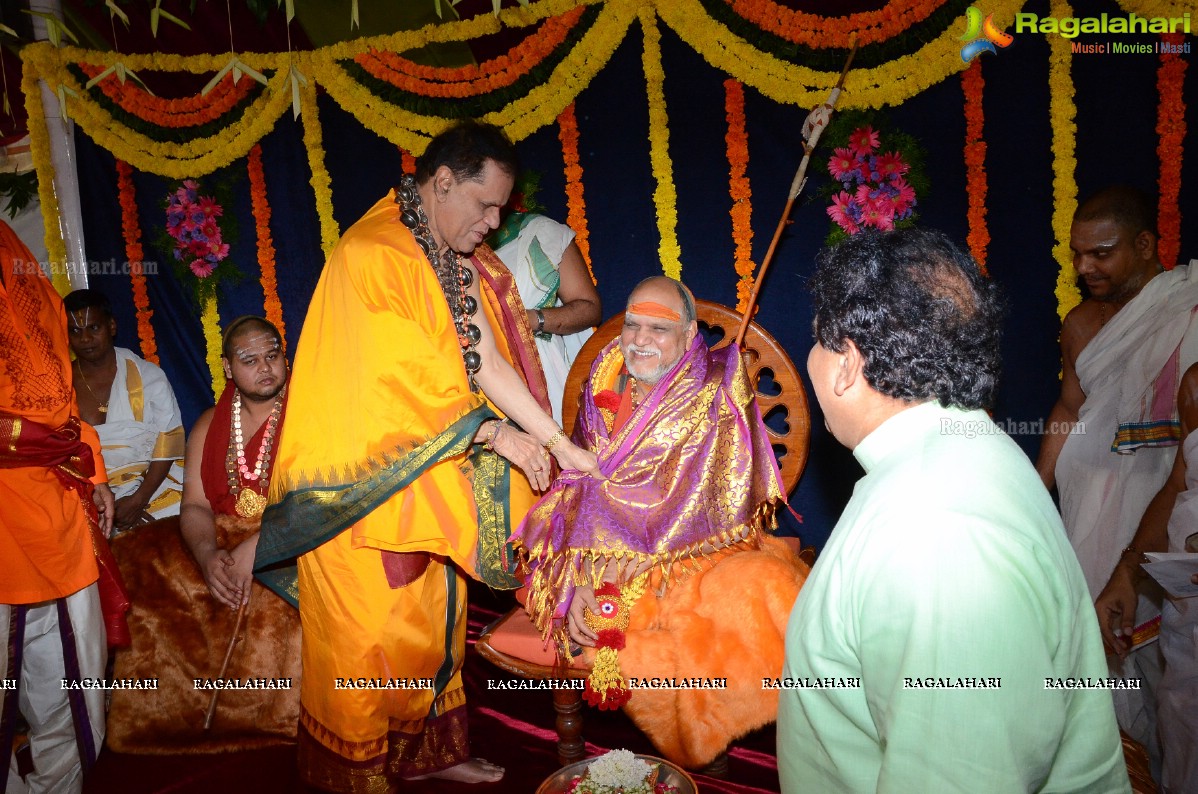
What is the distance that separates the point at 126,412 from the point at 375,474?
2.69 metres

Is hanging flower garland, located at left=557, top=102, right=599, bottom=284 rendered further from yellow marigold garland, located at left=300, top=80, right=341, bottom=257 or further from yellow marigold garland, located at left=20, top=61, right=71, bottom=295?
yellow marigold garland, located at left=20, top=61, right=71, bottom=295

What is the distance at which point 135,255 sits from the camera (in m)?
5.57

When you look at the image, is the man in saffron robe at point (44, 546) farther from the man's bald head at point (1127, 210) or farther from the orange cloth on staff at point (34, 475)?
the man's bald head at point (1127, 210)

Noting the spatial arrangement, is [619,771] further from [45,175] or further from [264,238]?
[45,175]

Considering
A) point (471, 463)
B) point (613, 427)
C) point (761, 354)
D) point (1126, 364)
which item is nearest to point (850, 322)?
point (471, 463)

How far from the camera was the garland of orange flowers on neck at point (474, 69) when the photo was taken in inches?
170

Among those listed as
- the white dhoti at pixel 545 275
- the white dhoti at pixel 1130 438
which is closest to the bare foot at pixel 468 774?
the white dhoti at pixel 545 275

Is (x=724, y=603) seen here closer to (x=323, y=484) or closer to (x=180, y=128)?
(x=323, y=484)

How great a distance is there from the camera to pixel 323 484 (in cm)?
257

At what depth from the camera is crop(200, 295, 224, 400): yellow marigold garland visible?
5434 mm

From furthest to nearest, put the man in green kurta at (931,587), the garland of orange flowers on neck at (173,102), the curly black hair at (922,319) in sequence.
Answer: the garland of orange flowers on neck at (173,102) < the curly black hair at (922,319) < the man in green kurta at (931,587)

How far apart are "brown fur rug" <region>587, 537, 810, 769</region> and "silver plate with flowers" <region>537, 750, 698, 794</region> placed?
23 centimetres

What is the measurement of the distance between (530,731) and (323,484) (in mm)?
1413

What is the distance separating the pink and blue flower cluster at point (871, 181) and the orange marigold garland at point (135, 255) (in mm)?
4449
